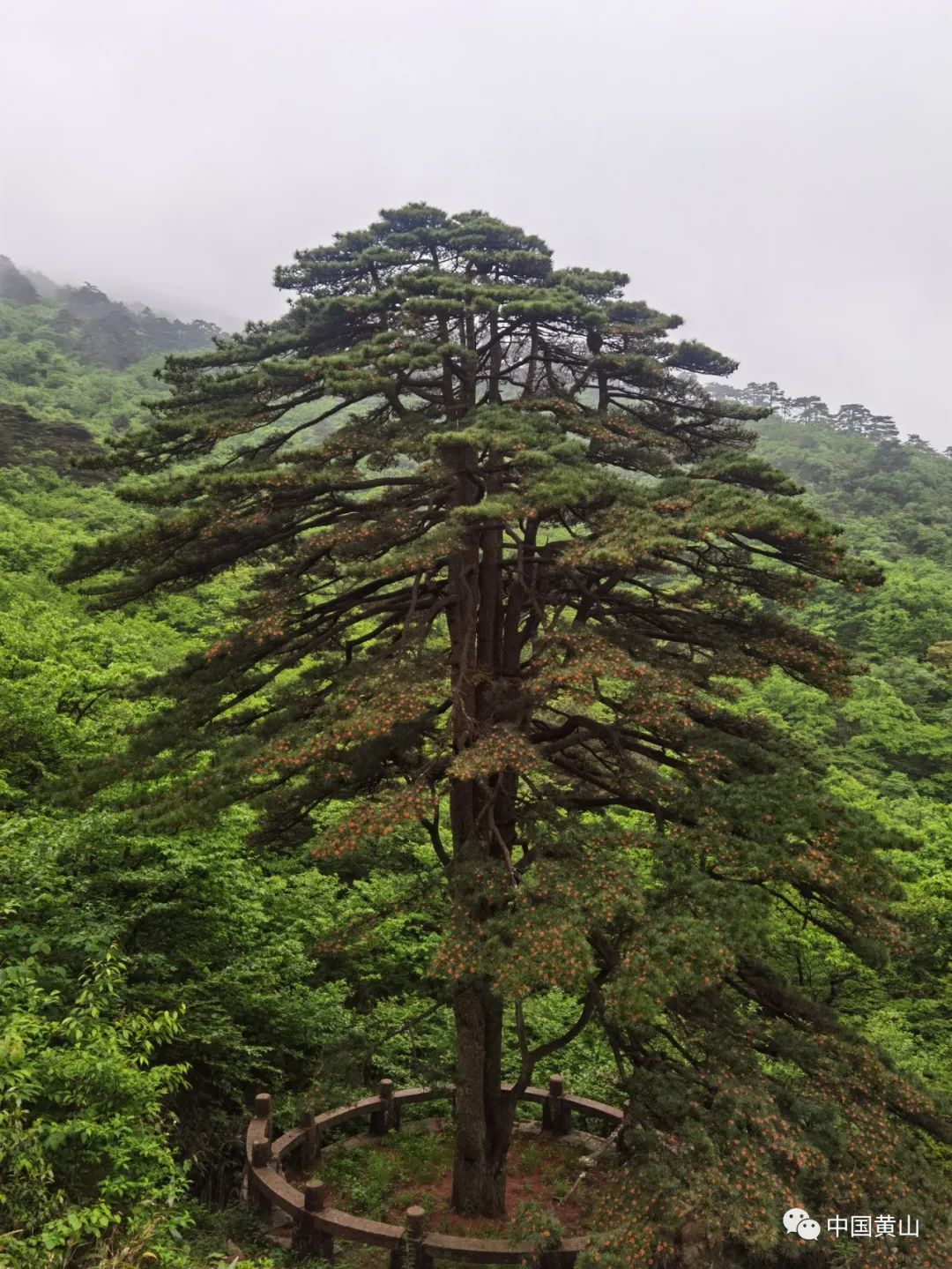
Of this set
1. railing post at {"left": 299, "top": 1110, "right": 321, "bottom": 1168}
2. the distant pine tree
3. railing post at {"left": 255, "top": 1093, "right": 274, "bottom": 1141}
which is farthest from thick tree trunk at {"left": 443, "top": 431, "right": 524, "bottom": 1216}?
the distant pine tree

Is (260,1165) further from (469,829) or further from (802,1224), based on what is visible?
(802,1224)

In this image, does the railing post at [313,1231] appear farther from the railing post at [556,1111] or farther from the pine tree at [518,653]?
the railing post at [556,1111]

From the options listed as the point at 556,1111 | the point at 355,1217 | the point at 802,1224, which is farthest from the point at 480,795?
the point at 556,1111

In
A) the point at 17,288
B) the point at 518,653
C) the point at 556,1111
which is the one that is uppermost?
the point at 17,288

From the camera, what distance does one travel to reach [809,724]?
896 inches

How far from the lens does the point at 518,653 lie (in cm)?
1040

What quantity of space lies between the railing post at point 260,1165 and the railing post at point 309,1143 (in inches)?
31.2

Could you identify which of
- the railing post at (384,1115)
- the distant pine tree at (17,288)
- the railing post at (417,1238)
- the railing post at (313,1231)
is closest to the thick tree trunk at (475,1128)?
the railing post at (417,1238)

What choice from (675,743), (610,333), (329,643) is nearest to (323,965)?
(329,643)

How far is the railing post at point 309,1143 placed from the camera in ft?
34.8

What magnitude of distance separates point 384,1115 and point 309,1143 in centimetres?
152

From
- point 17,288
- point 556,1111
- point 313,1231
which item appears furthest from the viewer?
point 17,288

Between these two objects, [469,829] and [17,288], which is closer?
[469,829]

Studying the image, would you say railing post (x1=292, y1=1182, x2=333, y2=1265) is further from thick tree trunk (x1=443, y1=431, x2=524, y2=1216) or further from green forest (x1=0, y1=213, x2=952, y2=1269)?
thick tree trunk (x1=443, y1=431, x2=524, y2=1216)
